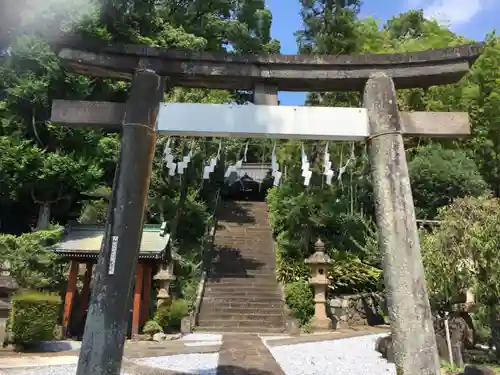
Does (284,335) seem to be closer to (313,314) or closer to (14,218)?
(313,314)

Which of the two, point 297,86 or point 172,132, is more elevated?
point 297,86

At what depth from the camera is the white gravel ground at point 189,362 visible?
703cm

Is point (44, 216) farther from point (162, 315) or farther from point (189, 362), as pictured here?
point (189, 362)

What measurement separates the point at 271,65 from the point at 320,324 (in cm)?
1163

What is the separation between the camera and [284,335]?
13234 mm

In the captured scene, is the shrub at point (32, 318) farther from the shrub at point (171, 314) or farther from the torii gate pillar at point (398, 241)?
the torii gate pillar at point (398, 241)

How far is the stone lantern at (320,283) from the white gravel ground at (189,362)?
6.80 m

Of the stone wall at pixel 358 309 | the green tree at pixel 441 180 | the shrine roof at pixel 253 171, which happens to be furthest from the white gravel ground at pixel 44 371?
the shrine roof at pixel 253 171

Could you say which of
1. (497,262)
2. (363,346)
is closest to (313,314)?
(363,346)

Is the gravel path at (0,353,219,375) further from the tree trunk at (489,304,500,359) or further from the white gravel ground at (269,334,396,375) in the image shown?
the tree trunk at (489,304,500,359)

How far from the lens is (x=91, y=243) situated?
13.5 metres

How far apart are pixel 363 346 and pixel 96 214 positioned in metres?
11.7

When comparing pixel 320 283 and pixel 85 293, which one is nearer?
pixel 85 293

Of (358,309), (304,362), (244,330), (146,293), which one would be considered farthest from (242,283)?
(304,362)
